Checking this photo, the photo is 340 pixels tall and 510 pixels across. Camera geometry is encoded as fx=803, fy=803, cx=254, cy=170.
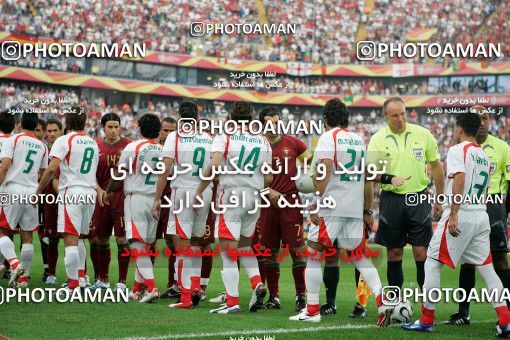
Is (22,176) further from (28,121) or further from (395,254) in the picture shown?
(395,254)

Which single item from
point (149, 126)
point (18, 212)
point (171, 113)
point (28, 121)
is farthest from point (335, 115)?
point (171, 113)

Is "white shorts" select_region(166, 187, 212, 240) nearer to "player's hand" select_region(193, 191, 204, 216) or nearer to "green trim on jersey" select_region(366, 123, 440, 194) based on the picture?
"player's hand" select_region(193, 191, 204, 216)

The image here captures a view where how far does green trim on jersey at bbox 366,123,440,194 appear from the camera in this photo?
8.49 m

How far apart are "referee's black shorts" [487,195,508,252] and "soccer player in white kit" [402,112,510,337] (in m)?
0.88

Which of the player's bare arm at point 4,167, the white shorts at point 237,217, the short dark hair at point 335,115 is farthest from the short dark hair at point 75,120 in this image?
the short dark hair at point 335,115

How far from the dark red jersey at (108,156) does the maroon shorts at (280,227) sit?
238 cm

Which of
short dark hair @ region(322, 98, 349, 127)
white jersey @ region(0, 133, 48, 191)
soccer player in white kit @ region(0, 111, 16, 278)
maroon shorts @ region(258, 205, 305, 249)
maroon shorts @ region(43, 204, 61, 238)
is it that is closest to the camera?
short dark hair @ region(322, 98, 349, 127)

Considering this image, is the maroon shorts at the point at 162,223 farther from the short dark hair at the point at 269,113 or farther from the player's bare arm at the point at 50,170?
the short dark hair at the point at 269,113

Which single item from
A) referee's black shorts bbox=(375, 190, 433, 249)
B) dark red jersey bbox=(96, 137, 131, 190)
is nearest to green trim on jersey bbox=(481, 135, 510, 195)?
referee's black shorts bbox=(375, 190, 433, 249)

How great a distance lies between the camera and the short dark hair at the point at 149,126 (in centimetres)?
980

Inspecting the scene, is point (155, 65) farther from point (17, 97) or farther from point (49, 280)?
point (49, 280)

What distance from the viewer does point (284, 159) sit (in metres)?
9.69

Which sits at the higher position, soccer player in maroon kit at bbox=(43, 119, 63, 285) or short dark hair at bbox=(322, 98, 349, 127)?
short dark hair at bbox=(322, 98, 349, 127)

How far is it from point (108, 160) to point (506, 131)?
30.2m
